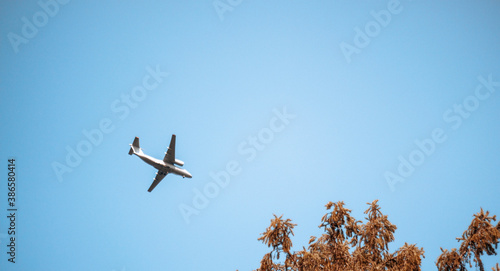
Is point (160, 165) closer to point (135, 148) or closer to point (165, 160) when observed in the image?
point (165, 160)

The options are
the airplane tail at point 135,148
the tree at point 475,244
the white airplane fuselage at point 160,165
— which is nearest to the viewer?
the tree at point 475,244

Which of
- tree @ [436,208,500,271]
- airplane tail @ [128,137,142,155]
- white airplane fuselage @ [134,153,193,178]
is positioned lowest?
tree @ [436,208,500,271]

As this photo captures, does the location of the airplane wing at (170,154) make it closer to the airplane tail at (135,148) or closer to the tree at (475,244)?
the airplane tail at (135,148)

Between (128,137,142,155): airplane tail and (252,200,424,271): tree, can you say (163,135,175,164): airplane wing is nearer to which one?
(128,137,142,155): airplane tail

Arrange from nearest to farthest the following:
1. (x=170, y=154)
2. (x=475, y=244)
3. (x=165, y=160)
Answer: (x=475, y=244) → (x=170, y=154) → (x=165, y=160)

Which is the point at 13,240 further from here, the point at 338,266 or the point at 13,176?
the point at 338,266

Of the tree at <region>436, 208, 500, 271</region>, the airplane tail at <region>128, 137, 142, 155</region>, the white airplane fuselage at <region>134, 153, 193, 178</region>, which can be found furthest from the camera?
the white airplane fuselage at <region>134, 153, 193, 178</region>

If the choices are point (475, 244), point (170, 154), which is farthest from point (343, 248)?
point (170, 154)

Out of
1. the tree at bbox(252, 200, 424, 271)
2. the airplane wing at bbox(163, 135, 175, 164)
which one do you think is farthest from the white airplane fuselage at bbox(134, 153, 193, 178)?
the tree at bbox(252, 200, 424, 271)

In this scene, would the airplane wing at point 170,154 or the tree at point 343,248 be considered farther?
the airplane wing at point 170,154

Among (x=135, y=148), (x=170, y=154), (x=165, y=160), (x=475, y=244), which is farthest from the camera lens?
(x=165, y=160)

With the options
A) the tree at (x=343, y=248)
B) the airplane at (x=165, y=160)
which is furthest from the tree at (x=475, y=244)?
the airplane at (x=165, y=160)

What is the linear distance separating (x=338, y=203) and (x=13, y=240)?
131 feet

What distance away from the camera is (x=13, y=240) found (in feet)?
138
